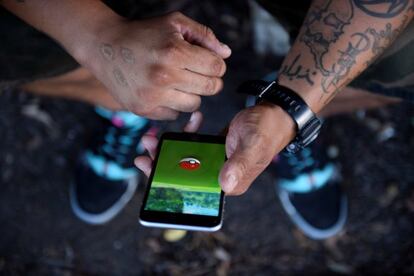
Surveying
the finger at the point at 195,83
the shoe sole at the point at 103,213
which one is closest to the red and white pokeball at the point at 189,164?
the finger at the point at 195,83

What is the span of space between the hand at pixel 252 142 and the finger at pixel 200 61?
5.9 inches

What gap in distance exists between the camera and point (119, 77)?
131 centimetres

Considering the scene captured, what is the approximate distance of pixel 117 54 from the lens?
1.28 metres

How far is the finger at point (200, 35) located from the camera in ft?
4.19

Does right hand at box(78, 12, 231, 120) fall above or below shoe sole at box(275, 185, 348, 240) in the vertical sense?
above

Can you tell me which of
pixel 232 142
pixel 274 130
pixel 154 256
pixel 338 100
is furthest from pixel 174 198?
pixel 338 100

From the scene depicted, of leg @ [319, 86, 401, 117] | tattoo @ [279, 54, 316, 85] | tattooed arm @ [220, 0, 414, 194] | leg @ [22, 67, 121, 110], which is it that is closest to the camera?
tattooed arm @ [220, 0, 414, 194]

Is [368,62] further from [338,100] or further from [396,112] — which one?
[396,112]

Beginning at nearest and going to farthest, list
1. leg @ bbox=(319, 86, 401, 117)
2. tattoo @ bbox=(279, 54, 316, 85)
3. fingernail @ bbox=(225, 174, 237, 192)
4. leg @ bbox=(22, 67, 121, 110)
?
fingernail @ bbox=(225, 174, 237, 192), tattoo @ bbox=(279, 54, 316, 85), leg @ bbox=(22, 67, 121, 110), leg @ bbox=(319, 86, 401, 117)

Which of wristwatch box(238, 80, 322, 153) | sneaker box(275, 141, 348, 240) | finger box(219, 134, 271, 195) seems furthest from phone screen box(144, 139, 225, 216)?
sneaker box(275, 141, 348, 240)

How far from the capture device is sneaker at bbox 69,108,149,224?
198 cm

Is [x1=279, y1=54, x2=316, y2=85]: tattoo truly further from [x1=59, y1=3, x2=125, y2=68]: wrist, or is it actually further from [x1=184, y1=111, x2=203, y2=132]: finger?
[x1=59, y1=3, x2=125, y2=68]: wrist

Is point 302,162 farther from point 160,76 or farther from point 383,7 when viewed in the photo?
point 160,76

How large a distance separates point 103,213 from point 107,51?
92 centimetres
